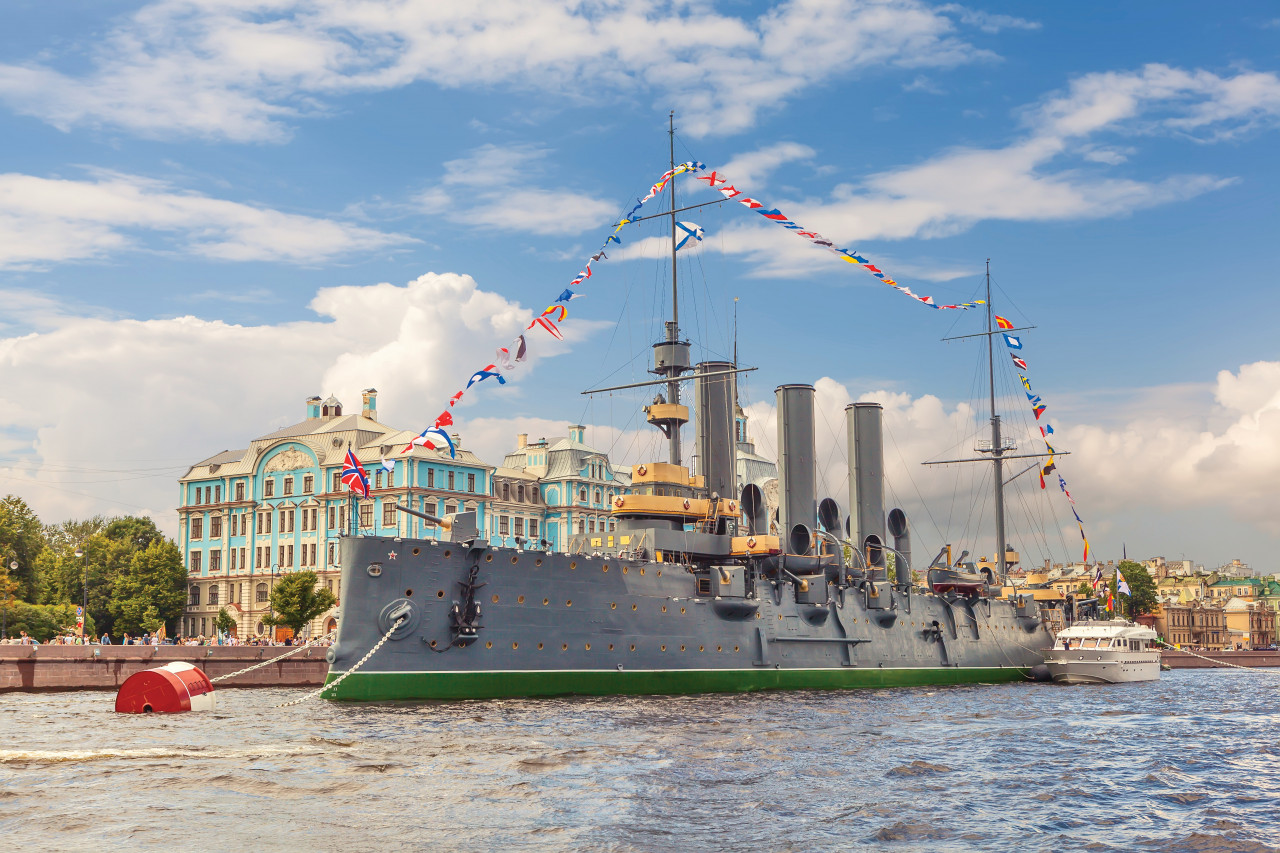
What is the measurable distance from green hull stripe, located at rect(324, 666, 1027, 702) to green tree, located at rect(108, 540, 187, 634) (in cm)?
5371

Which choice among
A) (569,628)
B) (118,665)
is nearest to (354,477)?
(569,628)

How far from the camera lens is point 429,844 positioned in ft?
41.8

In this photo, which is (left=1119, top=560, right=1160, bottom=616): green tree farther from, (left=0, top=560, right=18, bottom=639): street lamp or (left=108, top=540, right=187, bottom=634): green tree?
(left=0, top=560, right=18, bottom=639): street lamp

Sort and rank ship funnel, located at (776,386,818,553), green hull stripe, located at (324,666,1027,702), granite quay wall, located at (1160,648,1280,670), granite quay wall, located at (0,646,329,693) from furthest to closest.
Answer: granite quay wall, located at (1160,648,1280,670) → ship funnel, located at (776,386,818,553) → granite quay wall, located at (0,646,329,693) → green hull stripe, located at (324,666,1027,702)

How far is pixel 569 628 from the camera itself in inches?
1245

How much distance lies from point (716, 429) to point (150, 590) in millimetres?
49325

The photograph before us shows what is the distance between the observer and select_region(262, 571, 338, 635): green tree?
215ft

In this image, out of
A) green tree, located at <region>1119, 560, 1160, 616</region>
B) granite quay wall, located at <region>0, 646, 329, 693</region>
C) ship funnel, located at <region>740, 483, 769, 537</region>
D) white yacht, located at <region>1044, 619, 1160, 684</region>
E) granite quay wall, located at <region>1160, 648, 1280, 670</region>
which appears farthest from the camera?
green tree, located at <region>1119, 560, 1160, 616</region>

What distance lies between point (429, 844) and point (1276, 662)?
360 ft

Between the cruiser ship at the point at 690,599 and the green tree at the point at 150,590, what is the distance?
48.6m

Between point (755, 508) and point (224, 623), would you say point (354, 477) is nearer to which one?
point (755, 508)

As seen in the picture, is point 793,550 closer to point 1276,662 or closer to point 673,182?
point 673,182

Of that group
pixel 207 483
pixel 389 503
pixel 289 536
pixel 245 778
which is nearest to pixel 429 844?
pixel 245 778

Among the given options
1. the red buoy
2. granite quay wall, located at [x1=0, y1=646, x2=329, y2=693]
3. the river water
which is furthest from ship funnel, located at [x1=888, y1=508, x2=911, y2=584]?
the red buoy
